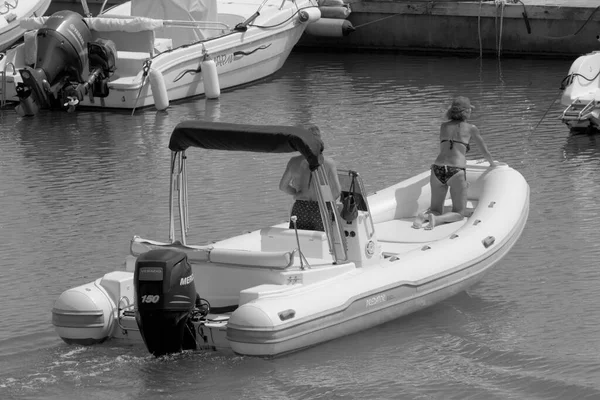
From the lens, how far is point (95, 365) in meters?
8.89

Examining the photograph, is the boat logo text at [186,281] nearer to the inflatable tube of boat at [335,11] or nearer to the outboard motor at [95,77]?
the outboard motor at [95,77]

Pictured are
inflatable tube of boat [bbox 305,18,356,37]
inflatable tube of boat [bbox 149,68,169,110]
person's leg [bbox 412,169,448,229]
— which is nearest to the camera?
person's leg [bbox 412,169,448,229]

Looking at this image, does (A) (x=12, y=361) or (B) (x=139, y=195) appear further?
(B) (x=139, y=195)

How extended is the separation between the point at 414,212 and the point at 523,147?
4.62 m

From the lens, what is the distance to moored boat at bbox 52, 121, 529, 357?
8594 millimetres

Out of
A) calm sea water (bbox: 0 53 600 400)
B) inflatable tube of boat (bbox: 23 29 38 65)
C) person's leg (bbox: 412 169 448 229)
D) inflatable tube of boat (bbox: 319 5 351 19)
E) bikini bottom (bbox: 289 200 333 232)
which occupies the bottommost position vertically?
calm sea water (bbox: 0 53 600 400)

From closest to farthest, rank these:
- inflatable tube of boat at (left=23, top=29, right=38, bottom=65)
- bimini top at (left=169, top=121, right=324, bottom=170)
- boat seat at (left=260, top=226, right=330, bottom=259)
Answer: bimini top at (left=169, top=121, right=324, bottom=170) < boat seat at (left=260, top=226, right=330, bottom=259) < inflatable tube of boat at (left=23, top=29, right=38, bottom=65)

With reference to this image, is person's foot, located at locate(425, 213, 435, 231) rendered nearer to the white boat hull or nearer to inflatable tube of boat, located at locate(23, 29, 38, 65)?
Result: the white boat hull

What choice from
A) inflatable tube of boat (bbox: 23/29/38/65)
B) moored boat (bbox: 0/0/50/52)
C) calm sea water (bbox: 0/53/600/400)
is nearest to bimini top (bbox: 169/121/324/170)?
calm sea water (bbox: 0/53/600/400)

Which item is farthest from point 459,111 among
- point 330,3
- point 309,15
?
point 330,3

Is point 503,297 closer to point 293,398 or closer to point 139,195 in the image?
point 293,398

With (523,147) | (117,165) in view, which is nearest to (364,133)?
(523,147)

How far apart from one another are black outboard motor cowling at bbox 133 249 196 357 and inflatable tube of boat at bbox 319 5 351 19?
15344mm

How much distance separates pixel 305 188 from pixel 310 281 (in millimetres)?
914
